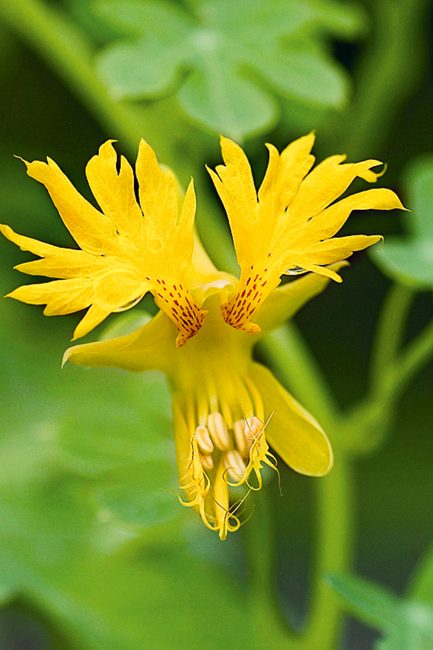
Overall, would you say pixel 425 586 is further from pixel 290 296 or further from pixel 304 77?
pixel 304 77

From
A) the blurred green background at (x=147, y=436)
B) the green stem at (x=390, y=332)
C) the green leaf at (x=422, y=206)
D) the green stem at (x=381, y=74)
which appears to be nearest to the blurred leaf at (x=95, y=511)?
the blurred green background at (x=147, y=436)

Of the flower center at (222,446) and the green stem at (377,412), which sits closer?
the flower center at (222,446)

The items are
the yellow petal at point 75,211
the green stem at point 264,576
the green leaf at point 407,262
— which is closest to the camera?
the yellow petal at point 75,211

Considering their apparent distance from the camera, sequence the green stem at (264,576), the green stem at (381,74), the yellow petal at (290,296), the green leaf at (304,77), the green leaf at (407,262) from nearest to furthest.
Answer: the yellow petal at (290,296), the green stem at (264,576), the green leaf at (407,262), the green leaf at (304,77), the green stem at (381,74)

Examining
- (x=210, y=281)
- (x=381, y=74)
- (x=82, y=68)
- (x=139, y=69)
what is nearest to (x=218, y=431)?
(x=210, y=281)

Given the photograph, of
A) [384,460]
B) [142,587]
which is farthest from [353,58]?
[142,587]

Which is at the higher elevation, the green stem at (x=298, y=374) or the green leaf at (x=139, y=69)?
the green leaf at (x=139, y=69)

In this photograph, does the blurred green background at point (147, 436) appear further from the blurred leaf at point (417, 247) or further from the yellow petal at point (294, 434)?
the yellow petal at point (294, 434)
